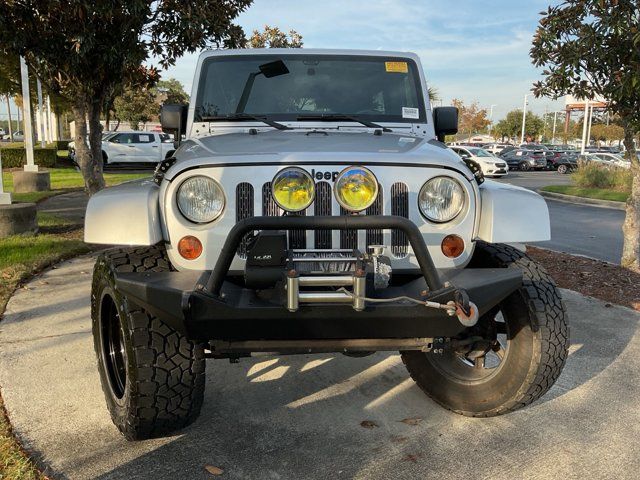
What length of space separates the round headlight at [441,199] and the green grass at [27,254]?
2.16 meters

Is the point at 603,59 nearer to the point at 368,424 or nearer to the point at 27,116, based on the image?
the point at 368,424

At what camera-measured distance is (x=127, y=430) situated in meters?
2.76

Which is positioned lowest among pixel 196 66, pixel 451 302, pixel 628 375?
pixel 628 375

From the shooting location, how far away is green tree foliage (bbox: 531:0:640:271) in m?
5.94

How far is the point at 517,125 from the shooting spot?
235ft

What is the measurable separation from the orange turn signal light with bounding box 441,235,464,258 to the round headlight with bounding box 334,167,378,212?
0.43 meters

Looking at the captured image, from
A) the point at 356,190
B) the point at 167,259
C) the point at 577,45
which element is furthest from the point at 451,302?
the point at 577,45

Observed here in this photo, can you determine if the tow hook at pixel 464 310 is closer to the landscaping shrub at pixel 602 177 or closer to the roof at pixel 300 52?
the roof at pixel 300 52

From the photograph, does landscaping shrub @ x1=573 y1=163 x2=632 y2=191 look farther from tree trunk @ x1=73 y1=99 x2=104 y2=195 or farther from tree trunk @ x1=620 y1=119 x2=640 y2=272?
tree trunk @ x1=73 y1=99 x2=104 y2=195

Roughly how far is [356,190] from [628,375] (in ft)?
8.16

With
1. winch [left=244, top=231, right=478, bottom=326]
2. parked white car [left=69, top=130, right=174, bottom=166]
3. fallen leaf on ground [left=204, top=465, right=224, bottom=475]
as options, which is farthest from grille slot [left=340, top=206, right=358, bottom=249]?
parked white car [left=69, top=130, right=174, bottom=166]

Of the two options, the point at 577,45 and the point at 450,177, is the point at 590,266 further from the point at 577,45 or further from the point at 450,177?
the point at 450,177

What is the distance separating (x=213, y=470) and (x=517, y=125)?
7496 cm

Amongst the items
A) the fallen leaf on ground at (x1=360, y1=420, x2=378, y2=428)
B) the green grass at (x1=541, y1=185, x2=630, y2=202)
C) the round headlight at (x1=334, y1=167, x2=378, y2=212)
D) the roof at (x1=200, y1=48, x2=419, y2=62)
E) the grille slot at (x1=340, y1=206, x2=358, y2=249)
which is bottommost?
the green grass at (x1=541, y1=185, x2=630, y2=202)
